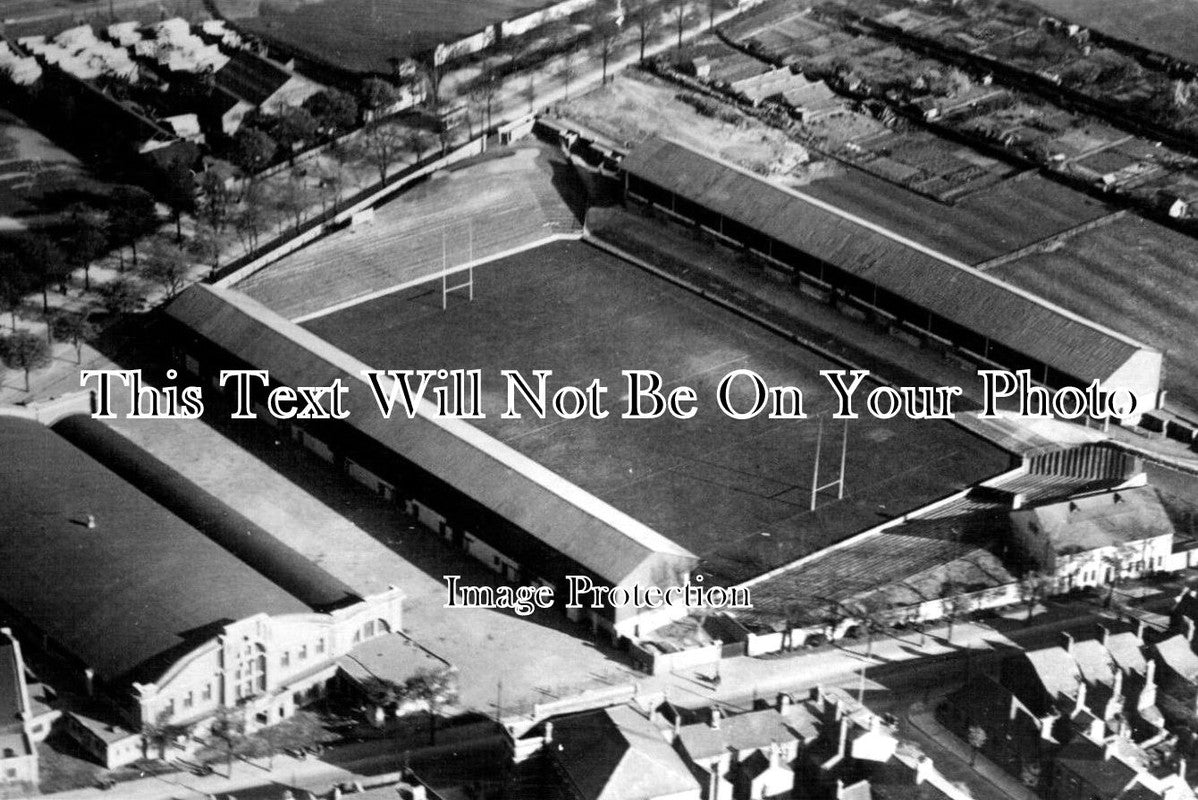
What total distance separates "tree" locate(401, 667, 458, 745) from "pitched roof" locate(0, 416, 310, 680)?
219 inches

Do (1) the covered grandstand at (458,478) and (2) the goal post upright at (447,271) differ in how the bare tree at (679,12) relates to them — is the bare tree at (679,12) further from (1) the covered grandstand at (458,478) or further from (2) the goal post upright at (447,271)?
(1) the covered grandstand at (458,478)

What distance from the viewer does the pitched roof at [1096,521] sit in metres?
93.7

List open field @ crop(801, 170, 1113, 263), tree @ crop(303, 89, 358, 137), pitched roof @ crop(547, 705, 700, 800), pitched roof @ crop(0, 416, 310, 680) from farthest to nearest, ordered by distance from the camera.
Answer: tree @ crop(303, 89, 358, 137)
open field @ crop(801, 170, 1113, 263)
pitched roof @ crop(0, 416, 310, 680)
pitched roof @ crop(547, 705, 700, 800)

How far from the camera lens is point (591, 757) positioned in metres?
77.1

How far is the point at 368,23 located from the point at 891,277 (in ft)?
178

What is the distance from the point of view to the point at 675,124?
142000mm

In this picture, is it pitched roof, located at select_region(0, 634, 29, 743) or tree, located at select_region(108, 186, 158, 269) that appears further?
tree, located at select_region(108, 186, 158, 269)

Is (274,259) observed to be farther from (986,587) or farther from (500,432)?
(986,587)

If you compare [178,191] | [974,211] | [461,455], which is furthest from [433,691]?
[974,211]

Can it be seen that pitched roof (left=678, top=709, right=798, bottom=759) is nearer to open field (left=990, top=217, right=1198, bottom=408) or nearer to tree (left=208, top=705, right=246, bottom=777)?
tree (left=208, top=705, right=246, bottom=777)

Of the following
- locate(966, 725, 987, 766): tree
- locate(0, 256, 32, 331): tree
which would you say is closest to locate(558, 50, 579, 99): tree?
locate(0, 256, 32, 331): tree

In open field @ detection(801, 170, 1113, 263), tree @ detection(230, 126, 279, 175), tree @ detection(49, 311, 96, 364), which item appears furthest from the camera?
tree @ detection(230, 126, 279, 175)

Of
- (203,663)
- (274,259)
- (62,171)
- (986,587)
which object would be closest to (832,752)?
(986,587)

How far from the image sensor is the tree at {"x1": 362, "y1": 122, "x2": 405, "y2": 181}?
13500 cm
